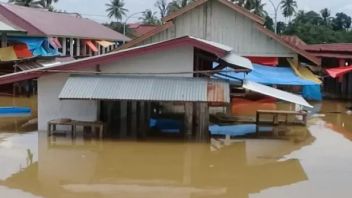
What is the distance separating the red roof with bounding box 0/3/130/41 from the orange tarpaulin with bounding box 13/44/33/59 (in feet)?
9.31

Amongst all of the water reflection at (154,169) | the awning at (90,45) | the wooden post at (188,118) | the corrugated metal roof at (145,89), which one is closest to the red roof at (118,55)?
the corrugated metal roof at (145,89)

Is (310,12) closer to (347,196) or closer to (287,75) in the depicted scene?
(287,75)

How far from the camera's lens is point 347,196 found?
9.91 meters

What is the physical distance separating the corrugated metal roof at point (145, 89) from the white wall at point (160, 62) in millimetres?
402

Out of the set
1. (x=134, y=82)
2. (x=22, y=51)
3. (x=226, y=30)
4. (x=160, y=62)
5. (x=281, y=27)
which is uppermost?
(x=281, y=27)

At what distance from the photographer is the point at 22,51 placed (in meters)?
27.4

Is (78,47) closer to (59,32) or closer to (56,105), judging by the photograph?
(59,32)

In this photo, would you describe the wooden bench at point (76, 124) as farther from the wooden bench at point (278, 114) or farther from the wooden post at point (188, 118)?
the wooden bench at point (278, 114)

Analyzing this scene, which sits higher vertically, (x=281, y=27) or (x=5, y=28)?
(x=281, y=27)

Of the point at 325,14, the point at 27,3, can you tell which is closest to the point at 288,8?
the point at 325,14

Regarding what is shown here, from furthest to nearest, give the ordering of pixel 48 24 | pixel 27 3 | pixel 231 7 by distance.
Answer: pixel 27 3 → pixel 48 24 → pixel 231 7

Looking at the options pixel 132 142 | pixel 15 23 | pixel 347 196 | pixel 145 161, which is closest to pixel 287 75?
pixel 132 142

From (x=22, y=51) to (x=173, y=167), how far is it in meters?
17.5

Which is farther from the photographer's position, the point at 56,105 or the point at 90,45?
the point at 90,45
